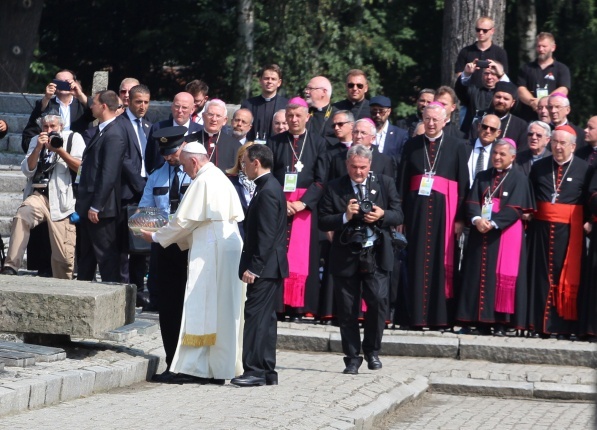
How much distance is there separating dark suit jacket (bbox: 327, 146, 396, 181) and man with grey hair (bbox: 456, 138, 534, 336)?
841 mm

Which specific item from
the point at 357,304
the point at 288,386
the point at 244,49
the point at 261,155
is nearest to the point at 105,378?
the point at 288,386

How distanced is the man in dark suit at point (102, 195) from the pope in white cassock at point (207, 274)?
2870mm

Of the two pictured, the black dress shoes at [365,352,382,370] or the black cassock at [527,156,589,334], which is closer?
the black dress shoes at [365,352,382,370]

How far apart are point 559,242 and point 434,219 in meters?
1.23

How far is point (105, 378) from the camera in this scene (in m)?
11.0

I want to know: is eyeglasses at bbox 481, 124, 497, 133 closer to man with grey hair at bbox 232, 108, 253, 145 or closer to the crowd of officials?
the crowd of officials

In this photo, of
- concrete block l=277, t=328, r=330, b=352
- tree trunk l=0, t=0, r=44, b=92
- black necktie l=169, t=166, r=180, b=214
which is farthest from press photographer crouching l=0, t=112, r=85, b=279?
tree trunk l=0, t=0, r=44, b=92

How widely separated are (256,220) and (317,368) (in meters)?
1.87

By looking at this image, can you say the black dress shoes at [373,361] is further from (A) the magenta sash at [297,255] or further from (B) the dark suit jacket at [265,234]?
(A) the magenta sash at [297,255]

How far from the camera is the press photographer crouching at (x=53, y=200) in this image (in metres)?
15.0

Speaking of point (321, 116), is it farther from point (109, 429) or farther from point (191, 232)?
point (109, 429)

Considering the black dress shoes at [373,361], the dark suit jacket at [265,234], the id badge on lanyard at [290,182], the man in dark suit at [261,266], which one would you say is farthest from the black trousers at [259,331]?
the id badge on lanyard at [290,182]

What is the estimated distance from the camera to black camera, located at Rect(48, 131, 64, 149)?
48.7 ft

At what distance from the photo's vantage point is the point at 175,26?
29531mm
